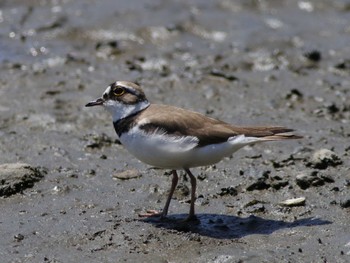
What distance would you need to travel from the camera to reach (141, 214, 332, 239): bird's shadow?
805cm

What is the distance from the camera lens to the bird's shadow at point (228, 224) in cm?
805

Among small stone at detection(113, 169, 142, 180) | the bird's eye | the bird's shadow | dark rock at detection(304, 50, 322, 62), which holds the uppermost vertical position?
the bird's eye

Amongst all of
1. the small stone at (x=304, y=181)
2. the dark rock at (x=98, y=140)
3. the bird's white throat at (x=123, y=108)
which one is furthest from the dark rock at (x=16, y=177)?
the small stone at (x=304, y=181)

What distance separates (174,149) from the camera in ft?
26.8

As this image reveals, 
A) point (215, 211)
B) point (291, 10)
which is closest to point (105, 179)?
point (215, 211)

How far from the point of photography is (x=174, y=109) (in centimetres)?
859

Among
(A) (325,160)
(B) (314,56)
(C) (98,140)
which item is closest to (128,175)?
(C) (98,140)

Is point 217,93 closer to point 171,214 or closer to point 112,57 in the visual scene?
point 112,57

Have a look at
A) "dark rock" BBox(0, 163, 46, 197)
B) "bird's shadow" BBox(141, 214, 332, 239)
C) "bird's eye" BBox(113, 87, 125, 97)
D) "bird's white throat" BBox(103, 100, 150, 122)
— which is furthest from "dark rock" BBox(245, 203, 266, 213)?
"dark rock" BBox(0, 163, 46, 197)

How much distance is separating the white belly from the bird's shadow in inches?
22.7

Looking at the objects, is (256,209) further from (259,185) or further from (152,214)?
(152,214)

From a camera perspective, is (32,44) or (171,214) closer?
(171,214)

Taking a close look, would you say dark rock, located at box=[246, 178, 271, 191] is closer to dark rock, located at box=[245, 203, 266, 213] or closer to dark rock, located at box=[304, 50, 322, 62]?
dark rock, located at box=[245, 203, 266, 213]

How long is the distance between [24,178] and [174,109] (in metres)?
1.93
